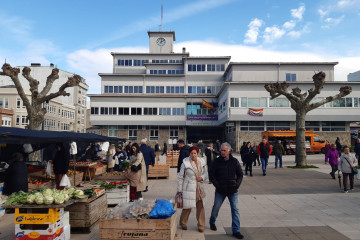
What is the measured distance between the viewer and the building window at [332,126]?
131 ft

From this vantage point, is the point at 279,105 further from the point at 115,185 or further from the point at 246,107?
the point at 115,185

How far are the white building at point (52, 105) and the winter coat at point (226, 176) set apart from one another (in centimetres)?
5431

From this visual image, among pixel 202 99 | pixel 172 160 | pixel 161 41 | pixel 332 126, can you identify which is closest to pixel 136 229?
pixel 172 160

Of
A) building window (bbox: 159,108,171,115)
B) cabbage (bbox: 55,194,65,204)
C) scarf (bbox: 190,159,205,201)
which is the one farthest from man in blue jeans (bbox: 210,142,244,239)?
building window (bbox: 159,108,171,115)

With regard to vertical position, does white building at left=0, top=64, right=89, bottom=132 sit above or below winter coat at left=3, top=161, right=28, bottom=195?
above

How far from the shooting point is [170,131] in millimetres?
48688

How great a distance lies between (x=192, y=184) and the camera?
6.11 metres

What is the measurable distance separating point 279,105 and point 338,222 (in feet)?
111

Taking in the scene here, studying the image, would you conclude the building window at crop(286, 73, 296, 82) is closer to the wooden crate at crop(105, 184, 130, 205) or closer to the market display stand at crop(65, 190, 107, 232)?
the wooden crate at crop(105, 184, 130, 205)

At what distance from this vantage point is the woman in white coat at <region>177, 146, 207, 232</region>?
20.0ft

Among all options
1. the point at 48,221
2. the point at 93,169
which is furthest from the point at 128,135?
the point at 48,221

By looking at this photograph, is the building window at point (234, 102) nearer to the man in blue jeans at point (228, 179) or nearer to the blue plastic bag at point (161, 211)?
the man in blue jeans at point (228, 179)

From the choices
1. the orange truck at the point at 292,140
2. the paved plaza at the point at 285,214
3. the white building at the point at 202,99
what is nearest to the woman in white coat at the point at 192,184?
the paved plaza at the point at 285,214

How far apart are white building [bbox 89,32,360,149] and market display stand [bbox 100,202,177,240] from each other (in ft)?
112
